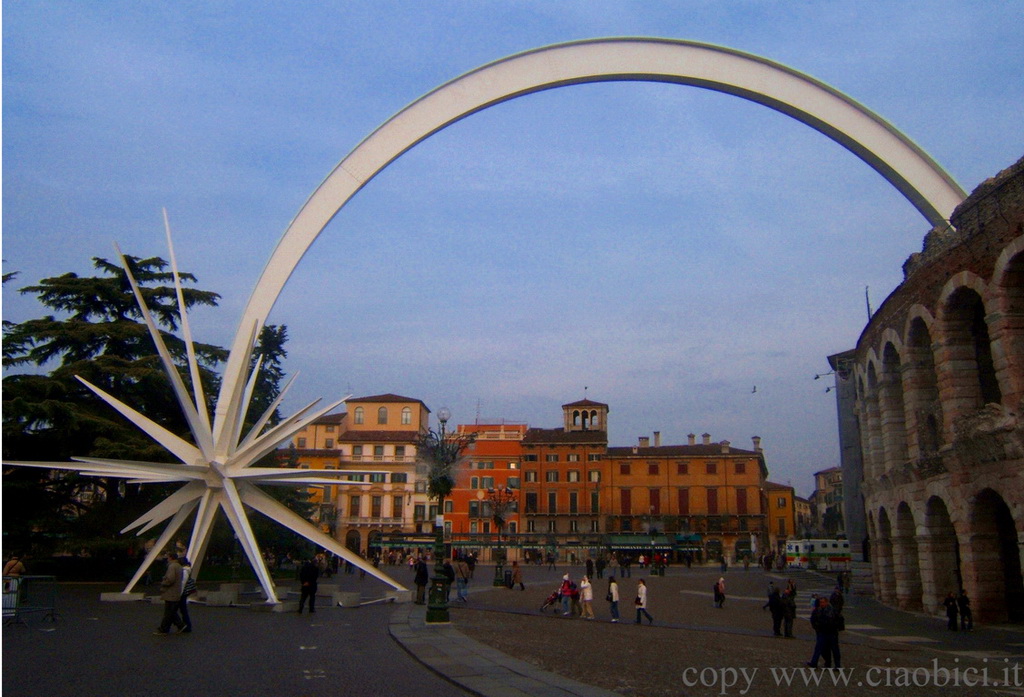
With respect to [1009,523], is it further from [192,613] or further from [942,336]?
[192,613]

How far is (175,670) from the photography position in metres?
10.4

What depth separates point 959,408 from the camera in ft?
61.9

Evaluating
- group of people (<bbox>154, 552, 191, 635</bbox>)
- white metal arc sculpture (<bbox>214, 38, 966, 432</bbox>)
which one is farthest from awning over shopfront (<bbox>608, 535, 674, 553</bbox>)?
group of people (<bbox>154, 552, 191, 635</bbox>)

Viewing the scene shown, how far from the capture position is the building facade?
16.5 metres

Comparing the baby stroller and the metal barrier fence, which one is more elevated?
the metal barrier fence

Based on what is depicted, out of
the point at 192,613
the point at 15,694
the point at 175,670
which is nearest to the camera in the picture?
the point at 15,694

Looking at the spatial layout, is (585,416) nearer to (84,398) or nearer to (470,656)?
(84,398)

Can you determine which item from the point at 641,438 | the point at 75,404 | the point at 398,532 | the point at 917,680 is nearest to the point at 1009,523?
the point at 917,680

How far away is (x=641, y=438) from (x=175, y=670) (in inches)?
3185

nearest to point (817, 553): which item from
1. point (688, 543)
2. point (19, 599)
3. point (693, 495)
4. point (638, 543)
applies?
point (688, 543)

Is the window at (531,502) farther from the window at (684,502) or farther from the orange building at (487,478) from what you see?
the window at (684,502)

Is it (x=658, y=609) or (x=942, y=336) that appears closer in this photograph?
(x=942, y=336)

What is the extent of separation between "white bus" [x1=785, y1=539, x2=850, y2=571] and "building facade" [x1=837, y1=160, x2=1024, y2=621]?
37341mm

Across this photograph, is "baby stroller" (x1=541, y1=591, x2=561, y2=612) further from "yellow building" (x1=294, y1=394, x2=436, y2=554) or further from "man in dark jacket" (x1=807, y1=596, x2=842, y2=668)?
"yellow building" (x1=294, y1=394, x2=436, y2=554)
